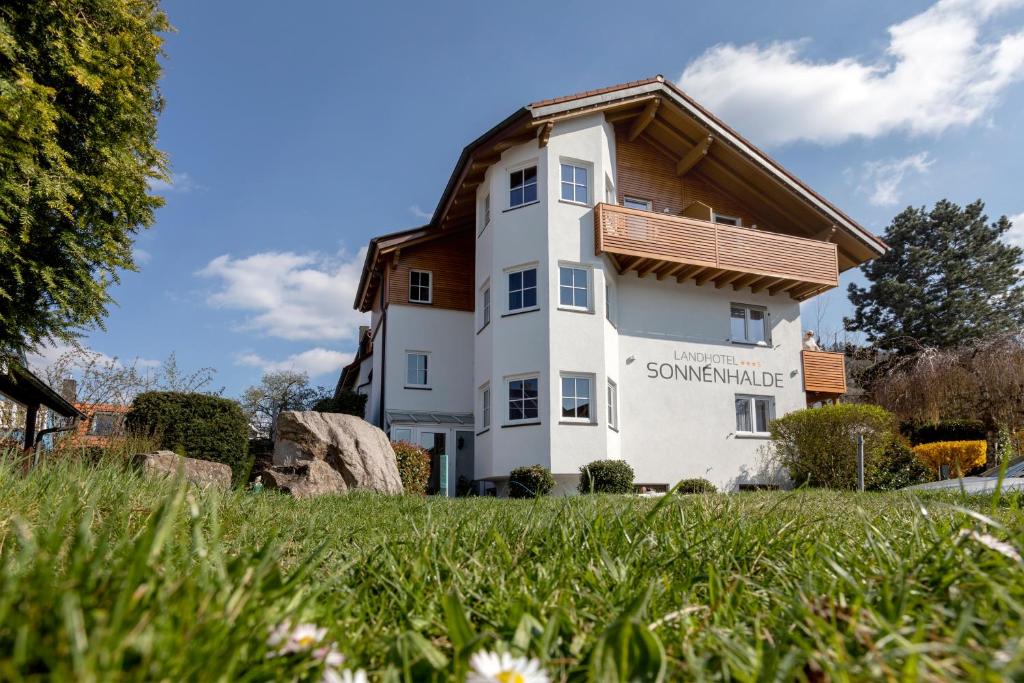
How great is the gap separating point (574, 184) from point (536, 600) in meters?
18.4

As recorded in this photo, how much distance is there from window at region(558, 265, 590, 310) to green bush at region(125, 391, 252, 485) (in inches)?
330

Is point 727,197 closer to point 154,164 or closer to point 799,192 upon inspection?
point 799,192

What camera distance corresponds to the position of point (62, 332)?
1050 cm

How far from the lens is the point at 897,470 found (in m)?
19.3

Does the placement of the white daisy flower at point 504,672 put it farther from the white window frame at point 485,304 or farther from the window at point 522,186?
the white window frame at point 485,304

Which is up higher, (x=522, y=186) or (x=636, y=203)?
(x=636, y=203)

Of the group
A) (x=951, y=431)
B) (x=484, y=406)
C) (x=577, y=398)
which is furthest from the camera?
(x=951, y=431)

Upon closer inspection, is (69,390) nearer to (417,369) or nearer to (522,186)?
(417,369)

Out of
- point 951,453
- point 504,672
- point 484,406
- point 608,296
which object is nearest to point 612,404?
point 608,296

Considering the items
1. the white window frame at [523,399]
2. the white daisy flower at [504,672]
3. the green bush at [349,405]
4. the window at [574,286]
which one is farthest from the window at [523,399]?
the white daisy flower at [504,672]

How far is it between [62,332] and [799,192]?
19137 millimetres

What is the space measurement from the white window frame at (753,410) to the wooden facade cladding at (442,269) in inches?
334

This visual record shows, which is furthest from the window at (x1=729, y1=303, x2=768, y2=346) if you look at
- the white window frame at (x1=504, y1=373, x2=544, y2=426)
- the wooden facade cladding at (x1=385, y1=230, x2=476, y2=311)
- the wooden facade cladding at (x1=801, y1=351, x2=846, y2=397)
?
the wooden facade cladding at (x1=385, y1=230, x2=476, y2=311)

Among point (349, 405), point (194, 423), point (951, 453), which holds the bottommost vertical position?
point (951, 453)
